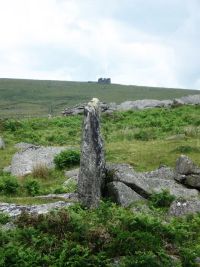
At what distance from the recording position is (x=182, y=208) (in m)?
19.5

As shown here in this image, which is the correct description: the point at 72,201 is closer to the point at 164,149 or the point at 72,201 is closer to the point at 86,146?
the point at 86,146

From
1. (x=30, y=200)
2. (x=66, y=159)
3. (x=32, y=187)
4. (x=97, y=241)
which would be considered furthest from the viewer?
(x=66, y=159)

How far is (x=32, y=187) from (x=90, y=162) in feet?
15.1

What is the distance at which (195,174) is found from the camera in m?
23.9

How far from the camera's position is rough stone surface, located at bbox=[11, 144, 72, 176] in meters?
28.1

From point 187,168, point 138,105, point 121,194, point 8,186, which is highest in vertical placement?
point 187,168

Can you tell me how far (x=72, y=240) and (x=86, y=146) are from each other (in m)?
4.91

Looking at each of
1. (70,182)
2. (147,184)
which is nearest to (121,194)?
(147,184)

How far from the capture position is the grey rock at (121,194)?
20413 millimetres

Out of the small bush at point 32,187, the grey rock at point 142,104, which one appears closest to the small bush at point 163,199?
the small bush at point 32,187

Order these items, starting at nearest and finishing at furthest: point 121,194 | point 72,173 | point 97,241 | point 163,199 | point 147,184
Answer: point 97,241
point 121,194
point 163,199
point 147,184
point 72,173

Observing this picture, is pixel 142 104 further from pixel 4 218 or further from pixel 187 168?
pixel 4 218

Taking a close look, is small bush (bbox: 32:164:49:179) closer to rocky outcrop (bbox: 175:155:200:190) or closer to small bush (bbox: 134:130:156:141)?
rocky outcrop (bbox: 175:155:200:190)

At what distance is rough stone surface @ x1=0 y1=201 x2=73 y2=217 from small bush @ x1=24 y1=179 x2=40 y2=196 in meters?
3.93
